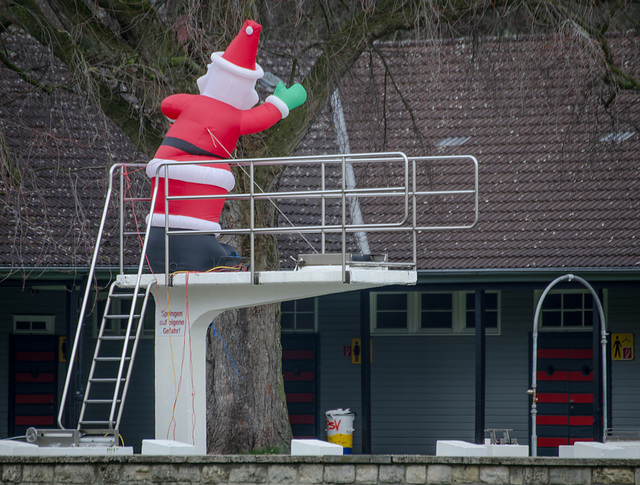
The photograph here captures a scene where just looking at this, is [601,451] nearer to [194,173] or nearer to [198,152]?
[194,173]

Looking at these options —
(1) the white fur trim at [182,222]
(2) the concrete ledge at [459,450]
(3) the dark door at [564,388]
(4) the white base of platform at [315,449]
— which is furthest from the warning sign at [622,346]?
(1) the white fur trim at [182,222]

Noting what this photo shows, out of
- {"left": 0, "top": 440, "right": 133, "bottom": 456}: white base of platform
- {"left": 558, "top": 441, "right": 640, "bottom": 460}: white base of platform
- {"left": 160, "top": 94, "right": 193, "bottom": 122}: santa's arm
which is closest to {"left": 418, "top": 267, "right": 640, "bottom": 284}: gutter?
{"left": 558, "top": 441, "right": 640, "bottom": 460}: white base of platform

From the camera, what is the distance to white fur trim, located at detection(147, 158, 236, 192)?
7551 millimetres

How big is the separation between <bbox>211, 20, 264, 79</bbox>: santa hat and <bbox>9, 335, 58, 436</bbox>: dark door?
31.6 ft

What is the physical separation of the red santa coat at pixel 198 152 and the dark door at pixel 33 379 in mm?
9234

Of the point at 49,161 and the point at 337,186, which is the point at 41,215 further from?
the point at 337,186

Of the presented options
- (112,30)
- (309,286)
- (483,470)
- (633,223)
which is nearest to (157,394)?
(309,286)

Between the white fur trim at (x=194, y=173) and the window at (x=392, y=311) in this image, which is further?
the window at (x=392, y=311)

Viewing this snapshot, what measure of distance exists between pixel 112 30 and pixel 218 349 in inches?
163

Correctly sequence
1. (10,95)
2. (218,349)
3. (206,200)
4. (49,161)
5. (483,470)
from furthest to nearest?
(49,161)
(10,95)
(218,349)
(206,200)
(483,470)

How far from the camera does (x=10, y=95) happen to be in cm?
1335

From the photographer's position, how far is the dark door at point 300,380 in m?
16.1

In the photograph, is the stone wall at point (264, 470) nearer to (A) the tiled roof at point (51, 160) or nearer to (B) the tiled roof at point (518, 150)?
(A) the tiled roof at point (51, 160)

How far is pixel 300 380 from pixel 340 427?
153 cm
